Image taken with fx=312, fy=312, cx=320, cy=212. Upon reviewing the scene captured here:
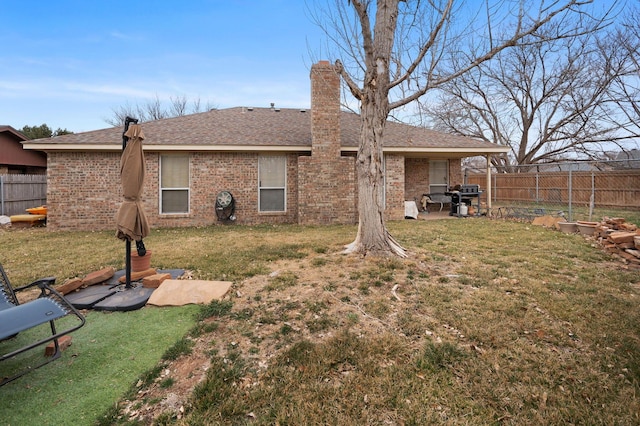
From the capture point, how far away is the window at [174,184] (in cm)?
1024

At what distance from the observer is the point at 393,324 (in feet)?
10.8

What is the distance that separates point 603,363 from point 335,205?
7994 millimetres

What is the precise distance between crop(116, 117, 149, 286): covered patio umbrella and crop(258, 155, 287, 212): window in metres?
6.36

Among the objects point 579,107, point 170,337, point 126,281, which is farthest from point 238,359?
point 579,107

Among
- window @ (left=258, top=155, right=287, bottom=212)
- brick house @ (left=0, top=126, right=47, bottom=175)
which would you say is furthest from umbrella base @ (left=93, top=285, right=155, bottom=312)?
brick house @ (left=0, top=126, right=47, bottom=175)

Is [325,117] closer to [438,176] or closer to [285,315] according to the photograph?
[438,176]

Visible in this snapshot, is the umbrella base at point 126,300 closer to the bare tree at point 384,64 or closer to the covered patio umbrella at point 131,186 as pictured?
the covered patio umbrella at point 131,186

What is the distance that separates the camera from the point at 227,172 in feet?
34.4

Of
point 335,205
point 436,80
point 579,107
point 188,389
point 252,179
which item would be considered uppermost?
point 579,107

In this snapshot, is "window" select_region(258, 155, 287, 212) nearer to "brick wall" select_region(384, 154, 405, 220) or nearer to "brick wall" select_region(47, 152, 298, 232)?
"brick wall" select_region(47, 152, 298, 232)

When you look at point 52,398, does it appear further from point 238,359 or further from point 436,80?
point 436,80

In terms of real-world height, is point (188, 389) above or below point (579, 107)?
below

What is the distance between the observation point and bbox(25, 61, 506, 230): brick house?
977cm

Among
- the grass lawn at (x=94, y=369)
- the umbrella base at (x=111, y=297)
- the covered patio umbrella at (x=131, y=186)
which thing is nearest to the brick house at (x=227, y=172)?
the covered patio umbrella at (x=131, y=186)
